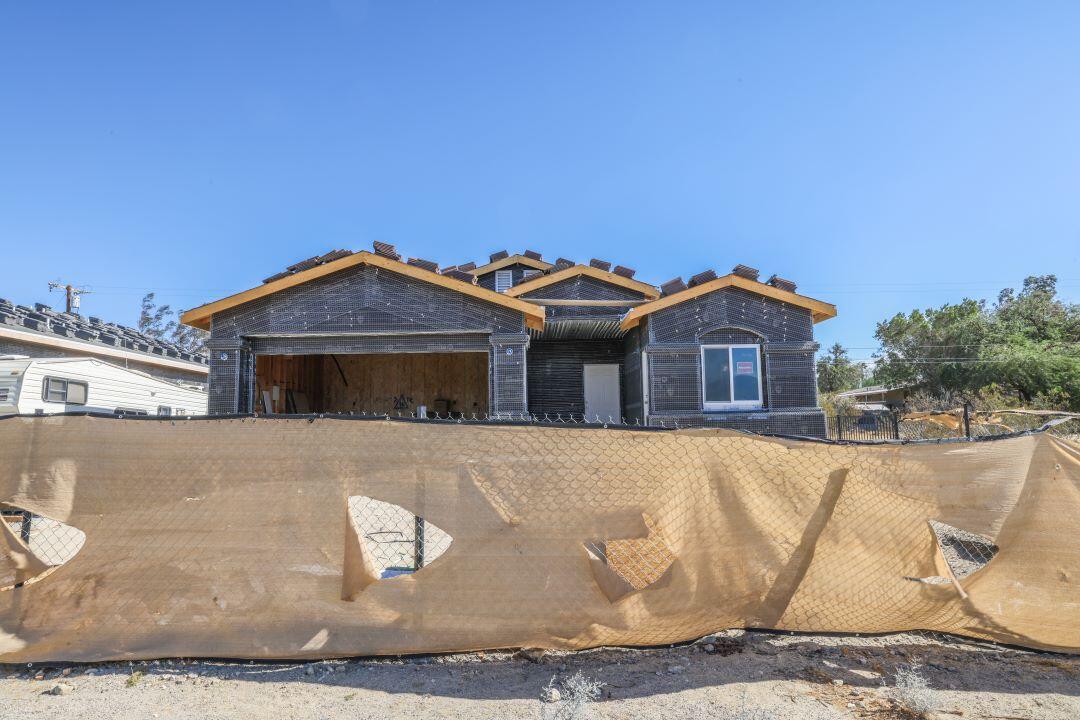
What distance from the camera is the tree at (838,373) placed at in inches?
2078

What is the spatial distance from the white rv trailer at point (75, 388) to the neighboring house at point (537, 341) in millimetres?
2451

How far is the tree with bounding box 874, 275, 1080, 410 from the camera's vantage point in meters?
25.9

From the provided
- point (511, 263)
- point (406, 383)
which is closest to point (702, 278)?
point (511, 263)

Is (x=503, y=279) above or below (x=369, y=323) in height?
above

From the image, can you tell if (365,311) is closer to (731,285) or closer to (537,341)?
(537,341)

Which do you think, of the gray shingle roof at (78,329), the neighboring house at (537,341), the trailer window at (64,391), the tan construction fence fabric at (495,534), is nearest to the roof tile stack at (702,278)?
the neighboring house at (537,341)

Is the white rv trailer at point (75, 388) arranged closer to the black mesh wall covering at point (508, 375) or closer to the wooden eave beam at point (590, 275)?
the black mesh wall covering at point (508, 375)

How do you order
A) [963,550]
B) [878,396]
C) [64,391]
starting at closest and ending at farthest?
[963,550], [64,391], [878,396]

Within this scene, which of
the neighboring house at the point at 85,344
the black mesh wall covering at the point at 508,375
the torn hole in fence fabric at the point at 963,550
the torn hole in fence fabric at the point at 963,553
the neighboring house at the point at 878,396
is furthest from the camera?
the neighboring house at the point at 878,396

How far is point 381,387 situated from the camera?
14766mm

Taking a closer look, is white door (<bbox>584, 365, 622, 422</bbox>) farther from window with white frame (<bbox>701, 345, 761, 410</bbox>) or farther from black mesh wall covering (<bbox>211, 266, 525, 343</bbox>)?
black mesh wall covering (<bbox>211, 266, 525, 343</bbox>)

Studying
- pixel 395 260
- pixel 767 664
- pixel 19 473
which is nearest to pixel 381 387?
pixel 395 260

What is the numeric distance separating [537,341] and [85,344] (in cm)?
1183

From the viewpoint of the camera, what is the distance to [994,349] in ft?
95.6
